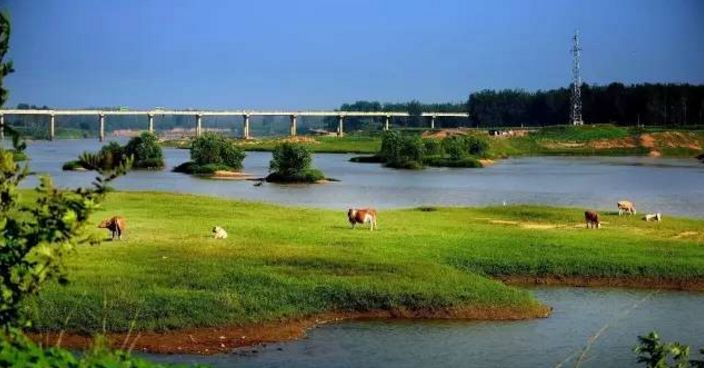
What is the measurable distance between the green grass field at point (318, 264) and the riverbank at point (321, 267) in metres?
0.05

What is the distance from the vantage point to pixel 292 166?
3514 inches

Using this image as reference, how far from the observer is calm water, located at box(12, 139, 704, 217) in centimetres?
6259

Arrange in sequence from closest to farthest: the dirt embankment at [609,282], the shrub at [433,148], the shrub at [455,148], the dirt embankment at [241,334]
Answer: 1. the dirt embankment at [241,334]
2. the dirt embankment at [609,282]
3. the shrub at [455,148]
4. the shrub at [433,148]

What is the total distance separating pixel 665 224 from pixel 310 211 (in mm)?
17749

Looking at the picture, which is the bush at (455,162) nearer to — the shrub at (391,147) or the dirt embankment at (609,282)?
the shrub at (391,147)

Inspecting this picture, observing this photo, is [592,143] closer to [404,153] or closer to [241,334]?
[404,153]

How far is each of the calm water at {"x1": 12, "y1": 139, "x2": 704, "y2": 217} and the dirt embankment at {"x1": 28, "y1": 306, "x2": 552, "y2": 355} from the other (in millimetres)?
31218

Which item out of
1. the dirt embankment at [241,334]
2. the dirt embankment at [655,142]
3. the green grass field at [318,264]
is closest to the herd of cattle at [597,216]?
the green grass field at [318,264]

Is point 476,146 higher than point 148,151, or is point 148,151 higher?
point 476,146

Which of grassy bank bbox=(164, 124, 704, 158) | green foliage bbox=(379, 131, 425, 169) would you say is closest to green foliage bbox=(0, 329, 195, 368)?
green foliage bbox=(379, 131, 425, 169)

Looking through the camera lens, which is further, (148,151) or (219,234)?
(148,151)

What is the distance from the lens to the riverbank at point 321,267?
22312 millimetres

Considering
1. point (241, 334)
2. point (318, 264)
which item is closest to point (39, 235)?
point (241, 334)

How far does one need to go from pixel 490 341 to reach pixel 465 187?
2292 inches
